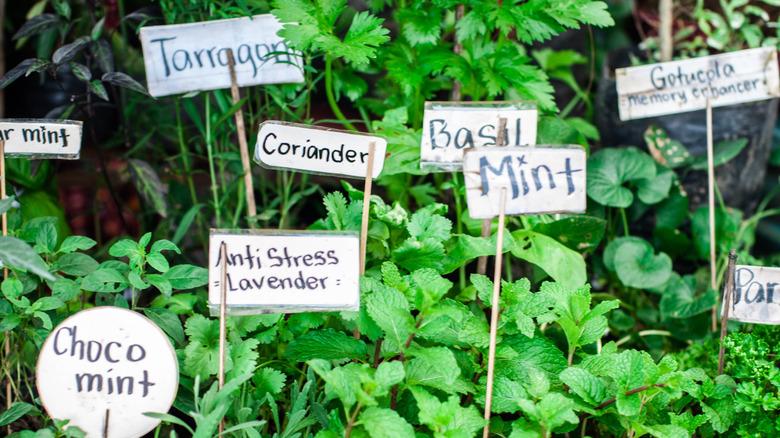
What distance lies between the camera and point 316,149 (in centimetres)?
109

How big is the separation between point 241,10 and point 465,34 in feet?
1.27

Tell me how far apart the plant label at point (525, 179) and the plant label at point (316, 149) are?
0.16 m

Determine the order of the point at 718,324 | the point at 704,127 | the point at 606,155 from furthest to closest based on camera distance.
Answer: the point at 704,127 → the point at 606,155 → the point at 718,324

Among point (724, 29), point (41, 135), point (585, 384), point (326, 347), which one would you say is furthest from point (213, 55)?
point (724, 29)

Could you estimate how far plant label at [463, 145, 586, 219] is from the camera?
3.28ft

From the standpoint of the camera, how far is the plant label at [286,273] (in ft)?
3.20

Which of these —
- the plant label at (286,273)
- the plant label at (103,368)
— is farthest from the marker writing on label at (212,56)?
the plant label at (103,368)

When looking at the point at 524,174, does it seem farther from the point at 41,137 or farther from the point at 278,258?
the point at 41,137

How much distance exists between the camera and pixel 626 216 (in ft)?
5.54

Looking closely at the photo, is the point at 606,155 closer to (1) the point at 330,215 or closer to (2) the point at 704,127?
(2) the point at 704,127

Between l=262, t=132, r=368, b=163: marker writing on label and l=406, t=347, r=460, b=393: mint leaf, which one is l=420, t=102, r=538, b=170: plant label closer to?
l=262, t=132, r=368, b=163: marker writing on label

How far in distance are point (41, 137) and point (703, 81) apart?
1220 mm

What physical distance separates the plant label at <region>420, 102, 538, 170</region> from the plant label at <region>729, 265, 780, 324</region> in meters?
0.37

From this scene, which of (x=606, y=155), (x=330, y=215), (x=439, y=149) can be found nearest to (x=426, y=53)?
(x=439, y=149)
